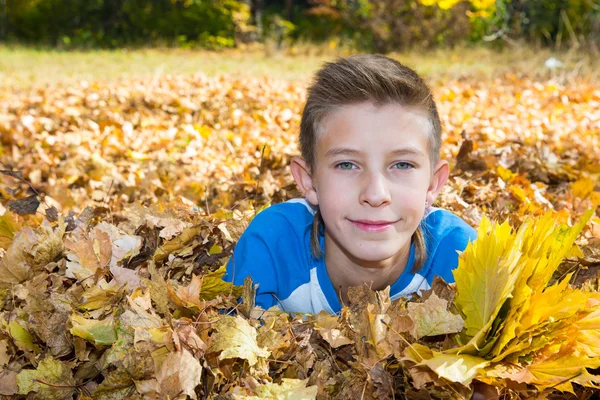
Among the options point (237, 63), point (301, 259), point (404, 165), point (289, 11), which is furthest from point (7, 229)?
point (289, 11)

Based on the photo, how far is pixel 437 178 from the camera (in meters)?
2.48

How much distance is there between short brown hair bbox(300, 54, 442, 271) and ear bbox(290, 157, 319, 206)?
1.3 inches

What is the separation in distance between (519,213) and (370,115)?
49.0 inches

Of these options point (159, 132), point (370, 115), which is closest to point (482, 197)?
point (370, 115)

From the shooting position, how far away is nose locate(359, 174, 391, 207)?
81.5 inches

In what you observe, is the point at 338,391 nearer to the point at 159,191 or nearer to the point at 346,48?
the point at 159,191

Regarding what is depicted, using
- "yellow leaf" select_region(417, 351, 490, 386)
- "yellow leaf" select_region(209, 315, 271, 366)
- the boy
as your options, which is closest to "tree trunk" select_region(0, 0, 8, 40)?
the boy

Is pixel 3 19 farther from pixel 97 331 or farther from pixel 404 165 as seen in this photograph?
pixel 97 331

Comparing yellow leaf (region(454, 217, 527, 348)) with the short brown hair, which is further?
the short brown hair

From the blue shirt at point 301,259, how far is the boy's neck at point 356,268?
1.3 inches

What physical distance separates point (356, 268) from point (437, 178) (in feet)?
1.53

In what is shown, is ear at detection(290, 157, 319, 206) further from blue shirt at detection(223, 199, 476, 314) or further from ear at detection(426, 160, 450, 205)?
ear at detection(426, 160, 450, 205)

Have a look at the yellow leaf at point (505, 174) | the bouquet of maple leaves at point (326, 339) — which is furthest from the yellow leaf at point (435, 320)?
the yellow leaf at point (505, 174)

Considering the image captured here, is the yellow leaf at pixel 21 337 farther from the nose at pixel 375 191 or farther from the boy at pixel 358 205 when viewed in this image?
the nose at pixel 375 191
